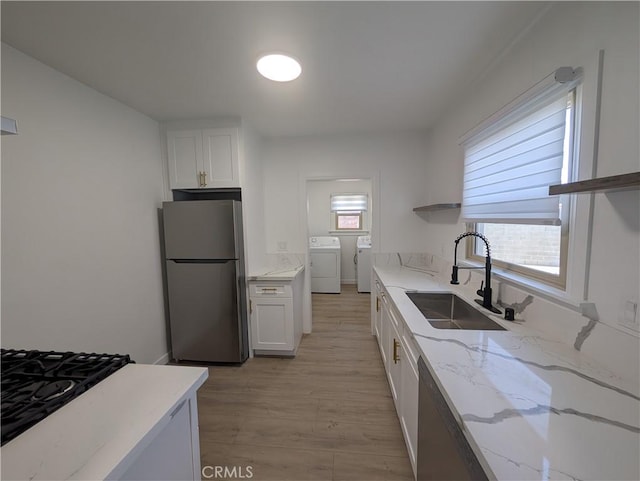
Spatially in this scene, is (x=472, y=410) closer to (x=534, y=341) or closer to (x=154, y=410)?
(x=534, y=341)

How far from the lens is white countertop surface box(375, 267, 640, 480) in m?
0.57

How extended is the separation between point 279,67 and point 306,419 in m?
2.42

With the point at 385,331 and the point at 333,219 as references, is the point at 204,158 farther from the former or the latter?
the point at 333,219

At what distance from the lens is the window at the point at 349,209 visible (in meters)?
5.51

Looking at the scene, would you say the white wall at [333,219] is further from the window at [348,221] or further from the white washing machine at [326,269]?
the white washing machine at [326,269]

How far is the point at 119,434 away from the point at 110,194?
1.97 metres

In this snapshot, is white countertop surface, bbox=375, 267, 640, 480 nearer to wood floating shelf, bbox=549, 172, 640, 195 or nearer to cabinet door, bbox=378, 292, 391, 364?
wood floating shelf, bbox=549, 172, 640, 195

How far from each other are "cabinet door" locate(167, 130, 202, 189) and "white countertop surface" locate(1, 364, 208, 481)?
2063mm

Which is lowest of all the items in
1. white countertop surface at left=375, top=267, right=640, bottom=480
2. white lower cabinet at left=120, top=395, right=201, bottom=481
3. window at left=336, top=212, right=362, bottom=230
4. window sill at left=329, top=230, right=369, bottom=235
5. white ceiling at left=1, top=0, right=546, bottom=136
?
white lower cabinet at left=120, top=395, right=201, bottom=481

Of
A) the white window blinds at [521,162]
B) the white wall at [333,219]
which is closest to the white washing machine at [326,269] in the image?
the white wall at [333,219]

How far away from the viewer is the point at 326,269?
4973 millimetres

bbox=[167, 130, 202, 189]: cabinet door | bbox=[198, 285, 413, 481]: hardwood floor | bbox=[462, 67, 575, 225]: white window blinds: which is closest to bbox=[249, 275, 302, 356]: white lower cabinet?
bbox=[198, 285, 413, 481]: hardwood floor

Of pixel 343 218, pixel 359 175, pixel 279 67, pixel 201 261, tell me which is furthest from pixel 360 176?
pixel 343 218

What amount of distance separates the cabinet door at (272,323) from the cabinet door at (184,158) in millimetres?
1390
